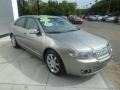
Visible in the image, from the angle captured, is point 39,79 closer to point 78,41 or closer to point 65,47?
point 65,47

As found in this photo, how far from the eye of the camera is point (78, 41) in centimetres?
367

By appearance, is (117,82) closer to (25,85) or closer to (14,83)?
(25,85)

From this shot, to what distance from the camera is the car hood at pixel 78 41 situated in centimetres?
347

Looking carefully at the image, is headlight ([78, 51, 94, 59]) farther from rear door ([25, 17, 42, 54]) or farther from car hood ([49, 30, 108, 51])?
rear door ([25, 17, 42, 54])

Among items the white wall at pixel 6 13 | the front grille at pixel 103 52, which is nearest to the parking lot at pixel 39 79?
the front grille at pixel 103 52

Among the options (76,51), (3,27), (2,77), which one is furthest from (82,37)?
(3,27)

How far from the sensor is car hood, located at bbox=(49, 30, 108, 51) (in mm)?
3470

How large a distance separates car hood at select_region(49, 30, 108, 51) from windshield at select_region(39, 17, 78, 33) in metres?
0.33

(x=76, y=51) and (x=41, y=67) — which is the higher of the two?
(x=76, y=51)

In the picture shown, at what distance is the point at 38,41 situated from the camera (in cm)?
431

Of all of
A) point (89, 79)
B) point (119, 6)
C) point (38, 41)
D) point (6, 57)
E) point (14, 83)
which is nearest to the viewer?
point (14, 83)

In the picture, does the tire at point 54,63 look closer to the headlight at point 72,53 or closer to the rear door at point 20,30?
the headlight at point 72,53

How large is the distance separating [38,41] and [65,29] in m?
0.88

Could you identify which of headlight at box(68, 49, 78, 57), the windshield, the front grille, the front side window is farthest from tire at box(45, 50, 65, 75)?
the front side window
